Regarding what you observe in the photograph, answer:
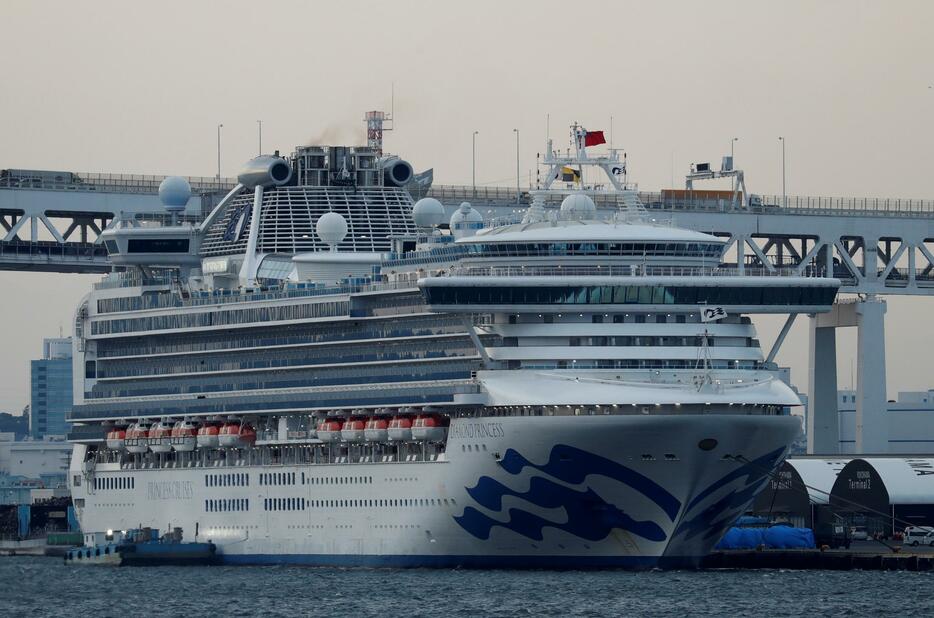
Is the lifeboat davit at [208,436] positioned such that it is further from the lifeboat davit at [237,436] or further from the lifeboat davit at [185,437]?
the lifeboat davit at [237,436]

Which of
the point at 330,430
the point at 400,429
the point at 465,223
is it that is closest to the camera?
the point at 400,429

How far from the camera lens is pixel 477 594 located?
7169 cm

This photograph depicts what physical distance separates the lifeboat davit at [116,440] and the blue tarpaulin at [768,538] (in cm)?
2216

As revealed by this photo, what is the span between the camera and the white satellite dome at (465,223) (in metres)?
82.7

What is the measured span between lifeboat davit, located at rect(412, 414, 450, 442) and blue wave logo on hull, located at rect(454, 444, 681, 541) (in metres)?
2.54

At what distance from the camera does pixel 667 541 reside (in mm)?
74500

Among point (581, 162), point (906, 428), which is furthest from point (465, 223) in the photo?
point (906, 428)

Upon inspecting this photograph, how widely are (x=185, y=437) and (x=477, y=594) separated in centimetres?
2102

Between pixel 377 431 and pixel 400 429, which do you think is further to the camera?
pixel 377 431

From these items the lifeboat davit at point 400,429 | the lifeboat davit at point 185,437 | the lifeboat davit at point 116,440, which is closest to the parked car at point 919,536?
the lifeboat davit at point 400,429

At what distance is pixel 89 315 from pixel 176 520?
421 inches

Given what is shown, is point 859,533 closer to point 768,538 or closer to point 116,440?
point 768,538

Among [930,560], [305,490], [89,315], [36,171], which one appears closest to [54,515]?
[36,171]

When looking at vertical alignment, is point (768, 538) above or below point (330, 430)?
below
